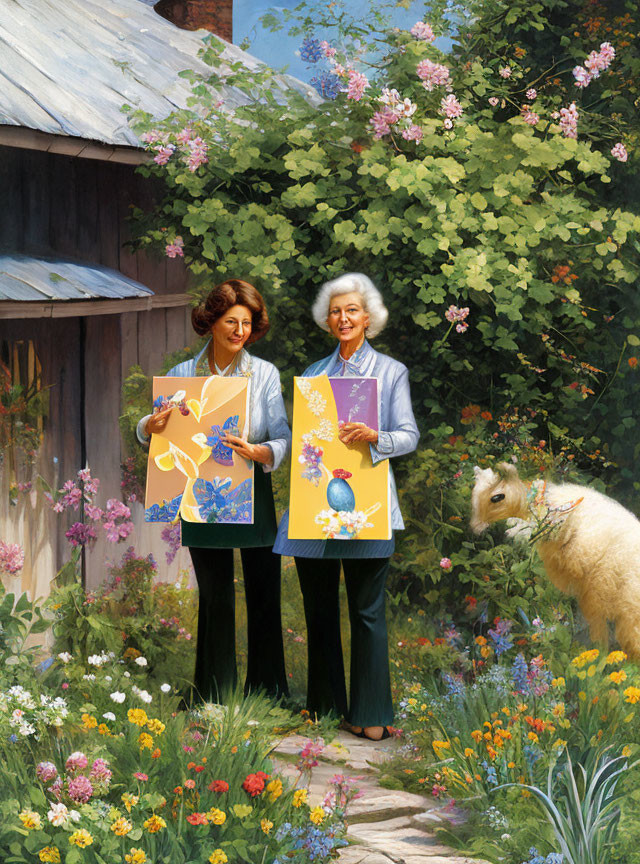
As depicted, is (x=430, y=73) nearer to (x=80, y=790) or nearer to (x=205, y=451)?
(x=205, y=451)

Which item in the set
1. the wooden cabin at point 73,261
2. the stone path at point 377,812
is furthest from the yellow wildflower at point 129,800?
the wooden cabin at point 73,261

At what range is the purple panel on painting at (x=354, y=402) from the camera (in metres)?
4.71

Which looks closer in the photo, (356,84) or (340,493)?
(340,493)

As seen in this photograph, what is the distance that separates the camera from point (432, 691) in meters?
5.05

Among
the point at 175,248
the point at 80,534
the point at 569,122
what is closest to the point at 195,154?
the point at 175,248

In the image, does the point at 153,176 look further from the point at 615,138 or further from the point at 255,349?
the point at 615,138

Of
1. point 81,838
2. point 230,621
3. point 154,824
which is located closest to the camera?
point 81,838

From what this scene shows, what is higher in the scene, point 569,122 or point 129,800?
point 569,122

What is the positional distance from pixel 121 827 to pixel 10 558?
6.54 ft

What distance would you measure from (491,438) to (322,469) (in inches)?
49.7

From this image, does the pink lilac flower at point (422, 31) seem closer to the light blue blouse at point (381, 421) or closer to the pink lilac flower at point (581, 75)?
the pink lilac flower at point (581, 75)

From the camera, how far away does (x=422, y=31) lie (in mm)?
5465

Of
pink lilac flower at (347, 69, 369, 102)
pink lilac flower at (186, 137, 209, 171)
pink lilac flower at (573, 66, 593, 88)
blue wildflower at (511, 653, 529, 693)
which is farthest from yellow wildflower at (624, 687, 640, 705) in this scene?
pink lilac flower at (186, 137, 209, 171)

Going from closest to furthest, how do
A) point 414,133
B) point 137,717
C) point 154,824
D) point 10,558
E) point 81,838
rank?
point 81,838 → point 154,824 → point 137,717 → point 10,558 → point 414,133
